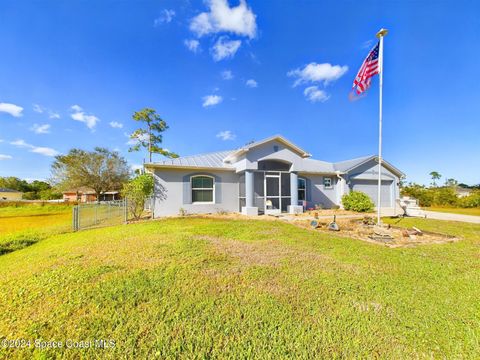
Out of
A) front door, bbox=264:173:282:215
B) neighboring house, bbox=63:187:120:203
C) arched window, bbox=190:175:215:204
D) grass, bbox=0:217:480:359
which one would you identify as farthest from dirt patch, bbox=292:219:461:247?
neighboring house, bbox=63:187:120:203

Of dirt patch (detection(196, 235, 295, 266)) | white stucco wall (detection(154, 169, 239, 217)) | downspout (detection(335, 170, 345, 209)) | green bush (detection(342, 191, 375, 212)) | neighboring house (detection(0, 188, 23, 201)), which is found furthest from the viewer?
neighboring house (detection(0, 188, 23, 201))

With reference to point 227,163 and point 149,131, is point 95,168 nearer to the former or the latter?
point 149,131

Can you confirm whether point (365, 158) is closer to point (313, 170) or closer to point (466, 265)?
point (313, 170)

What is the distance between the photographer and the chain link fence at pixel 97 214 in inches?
376

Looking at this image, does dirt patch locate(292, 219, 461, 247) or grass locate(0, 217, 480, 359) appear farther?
dirt patch locate(292, 219, 461, 247)

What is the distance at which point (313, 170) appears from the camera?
16.8 m

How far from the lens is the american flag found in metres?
9.53

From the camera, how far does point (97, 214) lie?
1180cm

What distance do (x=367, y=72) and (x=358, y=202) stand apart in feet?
31.3

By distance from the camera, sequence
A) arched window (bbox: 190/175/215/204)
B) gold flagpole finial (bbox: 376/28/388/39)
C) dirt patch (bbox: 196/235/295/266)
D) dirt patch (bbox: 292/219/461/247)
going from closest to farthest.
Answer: dirt patch (bbox: 196/235/295/266) → dirt patch (bbox: 292/219/461/247) → gold flagpole finial (bbox: 376/28/388/39) → arched window (bbox: 190/175/215/204)

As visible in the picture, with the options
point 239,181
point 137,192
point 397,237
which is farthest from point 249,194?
point 397,237

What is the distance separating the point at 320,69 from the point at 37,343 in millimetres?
18297

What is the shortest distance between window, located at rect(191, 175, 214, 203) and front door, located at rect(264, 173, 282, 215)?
3839 millimetres

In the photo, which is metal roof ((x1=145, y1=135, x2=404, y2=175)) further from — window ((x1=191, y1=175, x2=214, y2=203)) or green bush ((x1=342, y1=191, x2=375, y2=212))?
green bush ((x1=342, y1=191, x2=375, y2=212))
